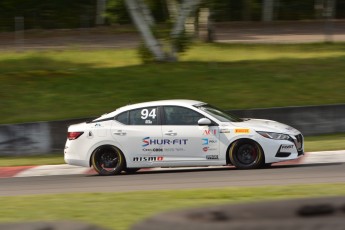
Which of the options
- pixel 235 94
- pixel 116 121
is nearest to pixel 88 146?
pixel 116 121

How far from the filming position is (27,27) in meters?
42.7

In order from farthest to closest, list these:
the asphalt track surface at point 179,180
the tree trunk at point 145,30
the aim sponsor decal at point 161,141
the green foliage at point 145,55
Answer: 1. the green foliage at point 145,55
2. the tree trunk at point 145,30
3. the aim sponsor decal at point 161,141
4. the asphalt track surface at point 179,180

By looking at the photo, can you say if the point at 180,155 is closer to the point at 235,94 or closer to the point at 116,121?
the point at 116,121

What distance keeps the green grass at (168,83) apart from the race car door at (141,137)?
20.3 feet

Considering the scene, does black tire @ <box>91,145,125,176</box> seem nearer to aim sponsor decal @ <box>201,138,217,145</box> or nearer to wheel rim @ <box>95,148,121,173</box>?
wheel rim @ <box>95,148,121,173</box>

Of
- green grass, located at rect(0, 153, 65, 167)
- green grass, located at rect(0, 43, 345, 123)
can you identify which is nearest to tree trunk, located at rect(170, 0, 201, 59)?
green grass, located at rect(0, 43, 345, 123)

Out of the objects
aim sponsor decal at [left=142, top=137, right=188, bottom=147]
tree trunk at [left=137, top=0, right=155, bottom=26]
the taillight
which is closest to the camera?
aim sponsor decal at [left=142, top=137, right=188, bottom=147]

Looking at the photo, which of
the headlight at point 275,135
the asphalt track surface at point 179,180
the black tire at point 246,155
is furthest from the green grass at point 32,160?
the headlight at point 275,135

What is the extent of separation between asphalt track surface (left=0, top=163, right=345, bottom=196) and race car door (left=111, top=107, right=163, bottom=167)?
0.97ft

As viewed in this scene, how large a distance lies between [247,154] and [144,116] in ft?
6.53

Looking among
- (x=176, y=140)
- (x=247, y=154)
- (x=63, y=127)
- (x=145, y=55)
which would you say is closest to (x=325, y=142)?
(x=247, y=154)

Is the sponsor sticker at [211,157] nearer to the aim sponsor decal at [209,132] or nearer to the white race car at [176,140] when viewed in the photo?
the white race car at [176,140]

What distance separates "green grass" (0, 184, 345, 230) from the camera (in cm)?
920

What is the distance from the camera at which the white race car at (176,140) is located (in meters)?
14.2
